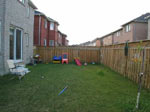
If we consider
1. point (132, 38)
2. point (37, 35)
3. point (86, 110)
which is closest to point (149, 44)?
point (86, 110)

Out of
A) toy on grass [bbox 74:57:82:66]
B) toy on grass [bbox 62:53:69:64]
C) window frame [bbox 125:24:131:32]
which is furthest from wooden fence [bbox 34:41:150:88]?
window frame [bbox 125:24:131:32]

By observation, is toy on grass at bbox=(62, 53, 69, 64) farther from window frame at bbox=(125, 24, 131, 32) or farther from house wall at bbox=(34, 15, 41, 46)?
window frame at bbox=(125, 24, 131, 32)

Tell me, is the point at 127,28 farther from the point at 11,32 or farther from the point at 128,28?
the point at 11,32

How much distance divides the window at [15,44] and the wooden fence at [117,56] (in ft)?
16.9

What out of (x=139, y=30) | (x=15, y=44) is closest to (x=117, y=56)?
(x=15, y=44)

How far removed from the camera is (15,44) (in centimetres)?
743

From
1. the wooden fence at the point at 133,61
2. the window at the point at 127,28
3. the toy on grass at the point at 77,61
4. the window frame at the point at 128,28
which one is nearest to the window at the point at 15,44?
the toy on grass at the point at 77,61

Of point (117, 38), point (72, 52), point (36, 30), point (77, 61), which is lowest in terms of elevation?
point (77, 61)

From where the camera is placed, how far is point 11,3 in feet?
21.7

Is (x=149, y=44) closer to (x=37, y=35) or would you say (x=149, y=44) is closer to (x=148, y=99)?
(x=148, y=99)

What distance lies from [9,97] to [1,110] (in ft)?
2.69

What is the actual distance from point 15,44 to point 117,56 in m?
7.00

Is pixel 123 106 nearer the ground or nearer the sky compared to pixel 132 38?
nearer the ground

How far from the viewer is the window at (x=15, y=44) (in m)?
7.04
